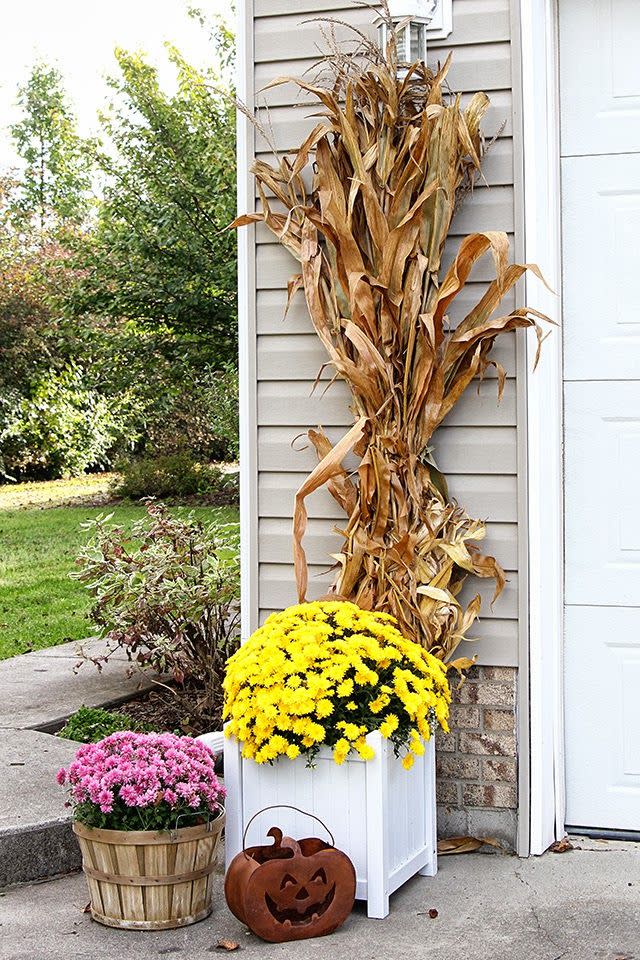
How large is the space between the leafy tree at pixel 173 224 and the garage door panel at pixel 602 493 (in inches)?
263

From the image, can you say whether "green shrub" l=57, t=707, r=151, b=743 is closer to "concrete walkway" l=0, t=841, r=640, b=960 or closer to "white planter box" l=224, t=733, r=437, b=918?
"concrete walkway" l=0, t=841, r=640, b=960

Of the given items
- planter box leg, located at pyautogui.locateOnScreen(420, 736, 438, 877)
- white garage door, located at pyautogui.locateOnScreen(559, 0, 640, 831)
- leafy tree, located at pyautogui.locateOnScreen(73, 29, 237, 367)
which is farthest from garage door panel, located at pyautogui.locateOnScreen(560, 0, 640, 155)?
leafy tree, located at pyautogui.locateOnScreen(73, 29, 237, 367)

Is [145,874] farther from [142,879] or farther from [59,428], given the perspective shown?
[59,428]

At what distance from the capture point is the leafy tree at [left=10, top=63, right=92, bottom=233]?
61.4 ft

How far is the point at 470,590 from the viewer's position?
346 cm

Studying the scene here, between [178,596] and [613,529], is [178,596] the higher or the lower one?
the lower one

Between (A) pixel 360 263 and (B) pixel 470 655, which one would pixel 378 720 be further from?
(A) pixel 360 263

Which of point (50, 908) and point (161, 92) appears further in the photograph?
point (161, 92)

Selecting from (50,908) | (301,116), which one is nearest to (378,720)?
(50,908)

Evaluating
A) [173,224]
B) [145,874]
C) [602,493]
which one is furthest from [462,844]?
[173,224]

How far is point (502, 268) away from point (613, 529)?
2.92ft

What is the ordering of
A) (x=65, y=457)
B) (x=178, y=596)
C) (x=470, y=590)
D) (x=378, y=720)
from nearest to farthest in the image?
(x=378, y=720) → (x=470, y=590) → (x=178, y=596) → (x=65, y=457)

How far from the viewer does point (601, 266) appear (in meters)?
3.49

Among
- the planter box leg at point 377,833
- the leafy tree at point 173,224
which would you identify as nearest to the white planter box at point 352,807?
the planter box leg at point 377,833
